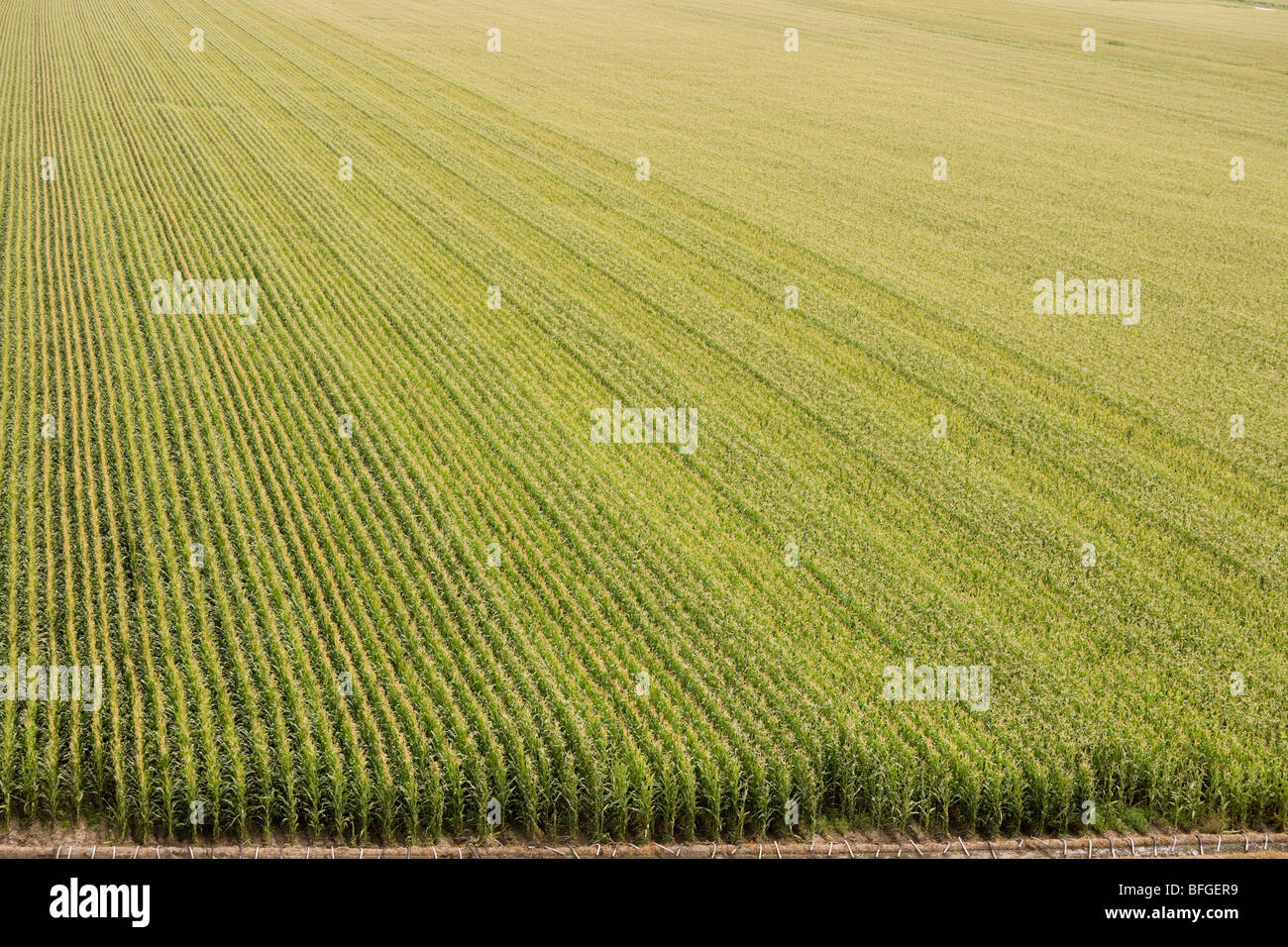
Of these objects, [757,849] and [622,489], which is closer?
[757,849]

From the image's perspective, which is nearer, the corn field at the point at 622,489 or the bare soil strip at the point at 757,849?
the bare soil strip at the point at 757,849

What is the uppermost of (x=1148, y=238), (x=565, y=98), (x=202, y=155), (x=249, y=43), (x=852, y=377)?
(x=249, y=43)

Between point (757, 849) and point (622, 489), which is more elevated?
point (622, 489)

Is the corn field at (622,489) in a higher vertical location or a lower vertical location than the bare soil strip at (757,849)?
higher

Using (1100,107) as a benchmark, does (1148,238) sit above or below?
below

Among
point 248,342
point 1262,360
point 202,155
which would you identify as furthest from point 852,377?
point 202,155

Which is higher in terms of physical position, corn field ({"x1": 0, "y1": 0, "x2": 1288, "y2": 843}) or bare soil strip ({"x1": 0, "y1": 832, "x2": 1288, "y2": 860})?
corn field ({"x1": 0, "y1": 0, "x2": 1288, "y2": 843})

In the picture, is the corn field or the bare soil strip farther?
the corn field

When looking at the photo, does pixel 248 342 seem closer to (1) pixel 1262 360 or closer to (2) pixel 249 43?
(1) pixel 1262 360
